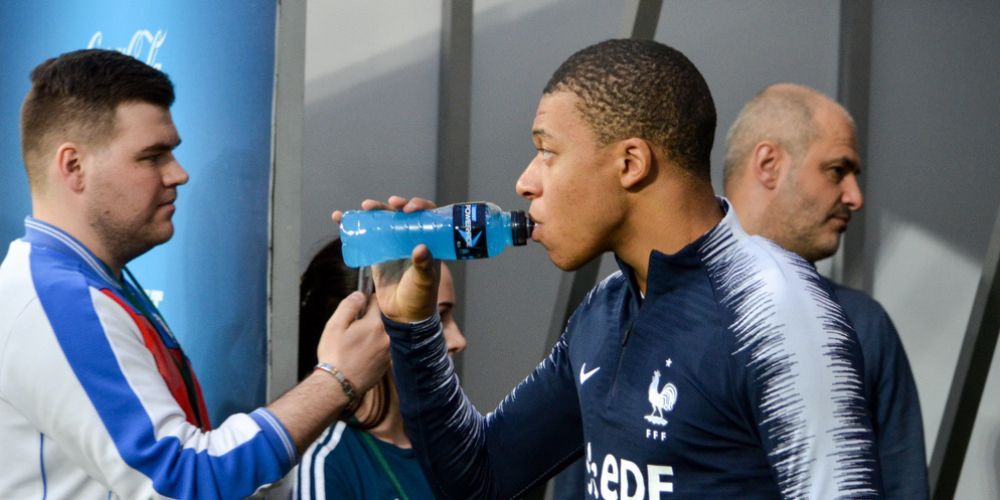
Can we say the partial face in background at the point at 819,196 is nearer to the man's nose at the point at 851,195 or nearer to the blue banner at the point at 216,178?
the man's nose at the point at 851,195

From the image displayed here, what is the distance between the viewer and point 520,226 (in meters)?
1.71

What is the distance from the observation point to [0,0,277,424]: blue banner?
2289 millimetres

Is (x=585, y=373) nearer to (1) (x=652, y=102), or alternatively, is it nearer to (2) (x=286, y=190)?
(1) (x=652, y=102)

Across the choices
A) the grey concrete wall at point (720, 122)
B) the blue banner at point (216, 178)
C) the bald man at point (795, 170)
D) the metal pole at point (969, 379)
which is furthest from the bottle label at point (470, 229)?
the metal pole at point (969, 379)

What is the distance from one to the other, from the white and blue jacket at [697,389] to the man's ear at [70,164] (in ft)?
2.75

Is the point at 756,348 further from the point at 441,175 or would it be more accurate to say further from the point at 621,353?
the point at 441,175

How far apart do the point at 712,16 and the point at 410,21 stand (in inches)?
47.4

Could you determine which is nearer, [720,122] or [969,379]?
[969,379]

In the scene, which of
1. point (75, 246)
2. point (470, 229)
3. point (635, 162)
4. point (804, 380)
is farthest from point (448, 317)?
point (804, 380)

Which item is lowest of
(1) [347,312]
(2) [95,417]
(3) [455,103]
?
(2) [95,417]

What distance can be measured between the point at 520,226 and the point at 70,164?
97cm

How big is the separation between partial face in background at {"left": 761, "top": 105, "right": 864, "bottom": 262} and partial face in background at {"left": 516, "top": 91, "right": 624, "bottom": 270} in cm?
142

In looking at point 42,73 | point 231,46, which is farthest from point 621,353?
point 42,73

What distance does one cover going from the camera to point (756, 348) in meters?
1.35
